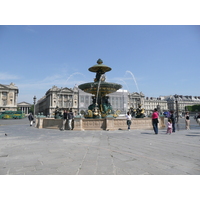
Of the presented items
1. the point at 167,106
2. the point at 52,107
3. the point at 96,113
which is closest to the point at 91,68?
the point at 96,113

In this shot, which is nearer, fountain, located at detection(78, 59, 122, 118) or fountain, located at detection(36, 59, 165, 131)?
fountain, located at detection(36, 59, 165, 131)

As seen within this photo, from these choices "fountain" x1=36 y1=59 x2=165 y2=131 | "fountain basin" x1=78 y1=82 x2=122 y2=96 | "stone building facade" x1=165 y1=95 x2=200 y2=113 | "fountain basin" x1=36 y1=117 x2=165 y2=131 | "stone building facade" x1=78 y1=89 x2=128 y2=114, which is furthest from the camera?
"stone building facade" x1=165 y1=95 x2=200 y2=113

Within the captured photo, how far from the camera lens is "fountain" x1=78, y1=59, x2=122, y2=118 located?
13.6m

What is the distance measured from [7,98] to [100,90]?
82.5 m

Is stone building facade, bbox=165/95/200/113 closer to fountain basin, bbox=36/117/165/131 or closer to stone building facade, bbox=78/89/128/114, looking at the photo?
stone building facade, bbox=78/89/128/114

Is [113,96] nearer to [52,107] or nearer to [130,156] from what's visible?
[52,107]

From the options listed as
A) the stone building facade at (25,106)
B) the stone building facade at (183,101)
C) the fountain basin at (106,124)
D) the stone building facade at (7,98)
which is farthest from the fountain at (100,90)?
the stone building facade at (25,106)

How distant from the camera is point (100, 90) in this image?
1434cm

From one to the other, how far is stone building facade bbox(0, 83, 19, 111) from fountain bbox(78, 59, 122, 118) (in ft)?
259

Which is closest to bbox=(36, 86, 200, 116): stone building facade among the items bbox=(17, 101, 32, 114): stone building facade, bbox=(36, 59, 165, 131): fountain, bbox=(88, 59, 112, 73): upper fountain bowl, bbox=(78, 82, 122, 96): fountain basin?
bbox=(17, 101, 32, 114): stone building facade

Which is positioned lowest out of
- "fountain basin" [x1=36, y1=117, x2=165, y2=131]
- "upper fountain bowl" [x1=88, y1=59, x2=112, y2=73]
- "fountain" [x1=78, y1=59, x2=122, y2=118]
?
"fountain basin" [x1=36, y1=117, x2=165, y2=131]

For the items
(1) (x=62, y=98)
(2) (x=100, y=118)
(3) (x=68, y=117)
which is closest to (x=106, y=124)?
(2) (x=100, y=118)

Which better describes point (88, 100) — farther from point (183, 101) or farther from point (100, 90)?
point (183, 101)

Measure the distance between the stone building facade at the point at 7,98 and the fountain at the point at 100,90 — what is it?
78.9m
